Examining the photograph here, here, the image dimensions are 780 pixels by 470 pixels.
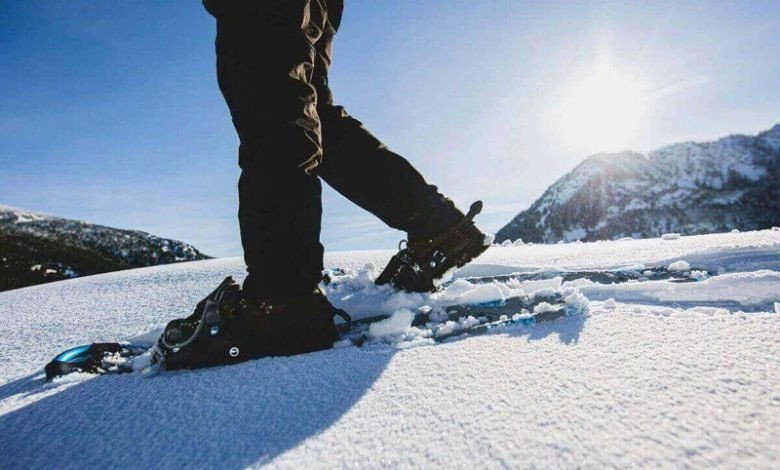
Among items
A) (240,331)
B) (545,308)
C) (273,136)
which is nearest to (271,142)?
(273,136)

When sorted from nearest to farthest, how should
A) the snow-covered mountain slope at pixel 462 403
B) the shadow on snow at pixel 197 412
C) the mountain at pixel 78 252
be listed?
the snow-covered mountain slope at pixel 462 403
the shadow on snow at pixel 197 412
the mountain at pixel 78 252

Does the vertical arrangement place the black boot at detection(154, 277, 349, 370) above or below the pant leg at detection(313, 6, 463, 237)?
below

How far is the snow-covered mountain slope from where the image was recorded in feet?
1.57

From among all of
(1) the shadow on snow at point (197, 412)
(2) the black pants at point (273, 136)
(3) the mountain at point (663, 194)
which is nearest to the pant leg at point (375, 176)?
(2) the black pants at point (273, 136)

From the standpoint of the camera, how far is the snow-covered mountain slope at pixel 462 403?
18.8 inches

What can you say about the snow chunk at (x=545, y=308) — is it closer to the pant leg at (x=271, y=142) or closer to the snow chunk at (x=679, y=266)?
the pant leg at (x=271, y=142)

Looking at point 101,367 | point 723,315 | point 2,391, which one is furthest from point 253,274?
point 723,315

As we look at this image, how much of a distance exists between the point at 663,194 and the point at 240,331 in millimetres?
116009

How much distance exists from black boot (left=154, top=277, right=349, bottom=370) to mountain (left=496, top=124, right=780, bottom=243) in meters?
88.8

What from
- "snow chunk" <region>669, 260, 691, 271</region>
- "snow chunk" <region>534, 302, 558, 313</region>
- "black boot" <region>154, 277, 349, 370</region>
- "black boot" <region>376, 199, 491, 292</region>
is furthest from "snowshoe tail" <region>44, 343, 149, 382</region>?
"snow chunk" <region>669, 260, 691, 271</region>

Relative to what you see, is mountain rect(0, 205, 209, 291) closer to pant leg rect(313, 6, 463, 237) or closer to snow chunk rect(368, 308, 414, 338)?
pant leg rect(313, 6, 463, 237)

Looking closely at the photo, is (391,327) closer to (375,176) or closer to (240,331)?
(240,331)

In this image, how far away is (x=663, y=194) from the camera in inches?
3809

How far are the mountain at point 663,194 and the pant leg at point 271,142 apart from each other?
88.8m
